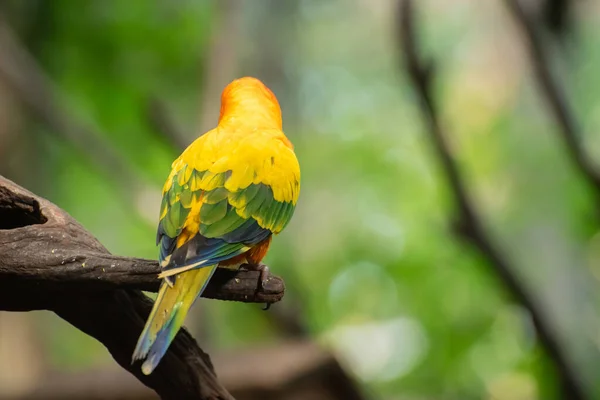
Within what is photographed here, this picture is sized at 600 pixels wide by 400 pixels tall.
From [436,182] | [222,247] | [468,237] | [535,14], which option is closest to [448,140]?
[468,237]

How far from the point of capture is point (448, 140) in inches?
125

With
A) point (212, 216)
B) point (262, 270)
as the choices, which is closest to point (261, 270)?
point (262, 270)

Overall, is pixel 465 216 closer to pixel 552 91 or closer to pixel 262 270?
pixel 552 91

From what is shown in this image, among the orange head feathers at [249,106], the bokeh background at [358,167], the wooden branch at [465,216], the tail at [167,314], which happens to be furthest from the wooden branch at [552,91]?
the tail at [167,314]

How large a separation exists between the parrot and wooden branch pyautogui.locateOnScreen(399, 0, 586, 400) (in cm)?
106

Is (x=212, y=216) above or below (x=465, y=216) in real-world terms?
above

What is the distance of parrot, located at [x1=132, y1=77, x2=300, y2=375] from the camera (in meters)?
1.45

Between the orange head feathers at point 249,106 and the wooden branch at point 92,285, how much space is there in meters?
0.50

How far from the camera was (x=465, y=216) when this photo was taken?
328cm

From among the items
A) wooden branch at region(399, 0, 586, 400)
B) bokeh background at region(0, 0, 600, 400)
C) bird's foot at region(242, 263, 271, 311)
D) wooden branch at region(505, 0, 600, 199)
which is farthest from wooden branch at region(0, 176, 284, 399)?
bokeh background at region(0, 0, 600, 400)

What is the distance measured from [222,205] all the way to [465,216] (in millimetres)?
1877

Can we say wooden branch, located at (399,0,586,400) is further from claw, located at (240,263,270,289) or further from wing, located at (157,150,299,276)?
claw, located at (240,263,270,289)

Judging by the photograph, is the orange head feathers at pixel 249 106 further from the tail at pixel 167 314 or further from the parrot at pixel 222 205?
the tail at pixel 167 314

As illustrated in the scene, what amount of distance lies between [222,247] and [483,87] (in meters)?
4.84
